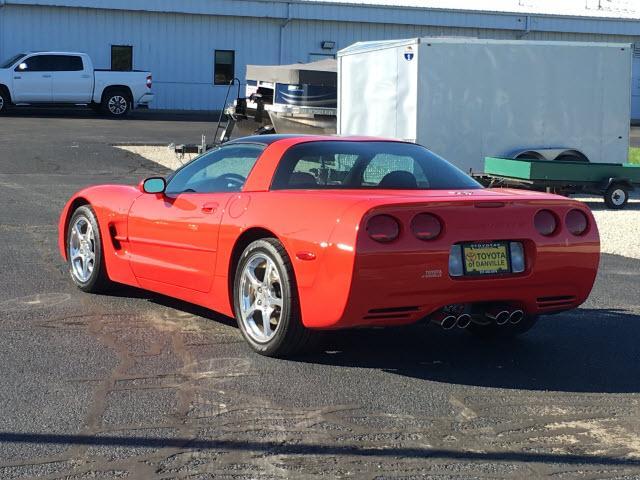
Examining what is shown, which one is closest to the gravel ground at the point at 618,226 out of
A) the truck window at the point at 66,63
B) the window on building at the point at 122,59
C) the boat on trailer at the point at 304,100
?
the boat on trailer at the point at 304,100

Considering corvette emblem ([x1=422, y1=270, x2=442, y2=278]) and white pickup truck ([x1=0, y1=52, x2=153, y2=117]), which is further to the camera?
white pickup truck ([x1=0, y1=52, x2=153, y2=117])

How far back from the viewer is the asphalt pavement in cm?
450

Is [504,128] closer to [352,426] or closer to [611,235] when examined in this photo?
[611,235]

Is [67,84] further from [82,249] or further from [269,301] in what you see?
[269,301]

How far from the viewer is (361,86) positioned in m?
18.2

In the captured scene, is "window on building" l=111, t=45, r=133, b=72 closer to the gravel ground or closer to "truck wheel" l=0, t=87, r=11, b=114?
"truck wheel" l=0, t=87, r=11, b=114

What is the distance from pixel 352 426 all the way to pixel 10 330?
281cm

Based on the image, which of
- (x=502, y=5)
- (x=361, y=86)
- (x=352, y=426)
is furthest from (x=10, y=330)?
(x=502, y=5)

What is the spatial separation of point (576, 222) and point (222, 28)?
33982 millimetres

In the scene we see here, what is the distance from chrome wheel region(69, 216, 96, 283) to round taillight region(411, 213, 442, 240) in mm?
3058

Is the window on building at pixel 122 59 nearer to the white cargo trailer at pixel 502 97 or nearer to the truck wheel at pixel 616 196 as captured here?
the white cargo trailer at pixel 502 97

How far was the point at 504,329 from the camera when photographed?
6953 millimetres

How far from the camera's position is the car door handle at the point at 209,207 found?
6.77 metres

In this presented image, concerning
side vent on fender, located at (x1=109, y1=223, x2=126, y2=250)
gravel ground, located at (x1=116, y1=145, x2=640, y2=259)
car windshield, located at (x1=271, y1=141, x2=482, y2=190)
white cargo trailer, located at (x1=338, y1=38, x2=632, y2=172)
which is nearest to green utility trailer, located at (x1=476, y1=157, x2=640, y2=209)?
gravel ground, located at (x1=116, y1=145, x2=640, y2=259)
